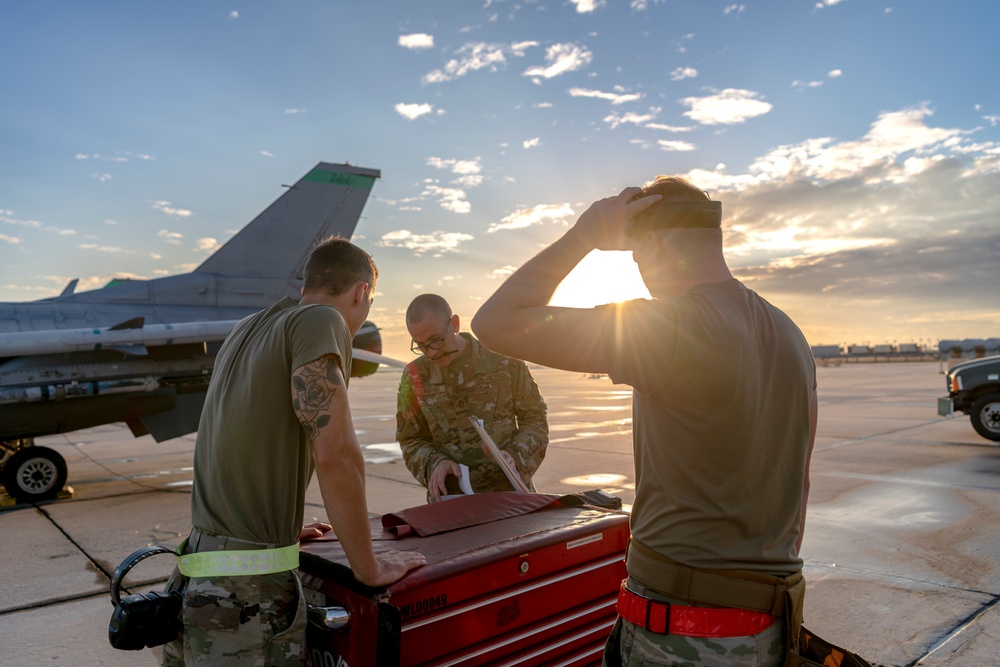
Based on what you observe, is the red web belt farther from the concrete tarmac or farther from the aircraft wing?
the aircraft wing

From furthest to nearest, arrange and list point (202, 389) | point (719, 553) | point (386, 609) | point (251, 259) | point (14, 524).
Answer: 1. point (251, 259)
2. point (202, 389)
3. point (14, 524)
4. point (386, 609)
5. point (719, 553)

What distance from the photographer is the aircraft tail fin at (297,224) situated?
14.3m

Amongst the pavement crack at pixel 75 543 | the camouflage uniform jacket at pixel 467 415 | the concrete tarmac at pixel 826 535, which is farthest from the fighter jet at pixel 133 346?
the camouflage uniform jacket at pixel 467 415

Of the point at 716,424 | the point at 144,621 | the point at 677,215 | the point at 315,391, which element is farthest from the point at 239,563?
the point at 677,215

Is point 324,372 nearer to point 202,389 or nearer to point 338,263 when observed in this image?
point 338,263

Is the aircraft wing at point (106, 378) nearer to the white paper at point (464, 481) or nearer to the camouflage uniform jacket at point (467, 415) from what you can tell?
the camouflage uniform jacket at point (467, 415)

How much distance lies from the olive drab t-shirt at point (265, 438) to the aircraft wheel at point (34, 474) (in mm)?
8895

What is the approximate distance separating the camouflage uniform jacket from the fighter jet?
7985 millimetres

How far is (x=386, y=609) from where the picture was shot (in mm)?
1991

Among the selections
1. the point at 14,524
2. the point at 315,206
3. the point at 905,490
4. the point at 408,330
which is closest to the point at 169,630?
the point at 408,330

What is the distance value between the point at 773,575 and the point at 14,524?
8.96 m

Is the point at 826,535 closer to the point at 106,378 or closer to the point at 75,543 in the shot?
the point at 75,543

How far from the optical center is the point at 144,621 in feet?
6.70

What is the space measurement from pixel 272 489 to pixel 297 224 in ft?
46.4
